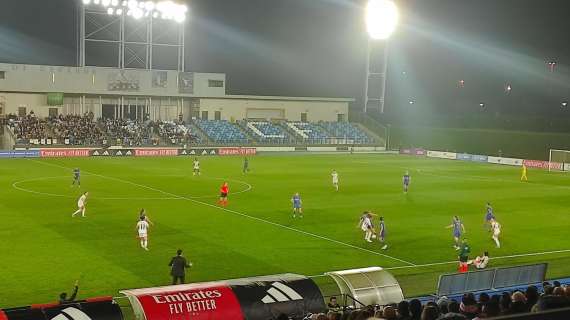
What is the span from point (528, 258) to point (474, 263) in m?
3.80

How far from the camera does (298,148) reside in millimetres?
89375

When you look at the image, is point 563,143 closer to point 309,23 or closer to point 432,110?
point 432,110

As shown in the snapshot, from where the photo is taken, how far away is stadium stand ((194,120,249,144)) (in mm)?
88125

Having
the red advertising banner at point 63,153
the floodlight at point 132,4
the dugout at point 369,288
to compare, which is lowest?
the red advertising banner at point 63,153

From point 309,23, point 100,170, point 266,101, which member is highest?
point 309,23

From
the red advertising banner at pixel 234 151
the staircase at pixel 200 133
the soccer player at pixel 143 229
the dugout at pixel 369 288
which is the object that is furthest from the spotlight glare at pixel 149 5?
the dugout at pixel 369 288

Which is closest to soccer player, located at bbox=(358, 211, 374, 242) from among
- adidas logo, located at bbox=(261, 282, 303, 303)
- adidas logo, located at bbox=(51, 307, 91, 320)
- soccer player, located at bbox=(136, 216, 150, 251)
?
soccer player, located at bbox=(136, 216, 150, 251)

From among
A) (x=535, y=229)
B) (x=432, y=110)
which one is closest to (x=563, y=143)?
(x=432, y=110)

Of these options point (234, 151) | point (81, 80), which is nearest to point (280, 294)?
point (234, 151)

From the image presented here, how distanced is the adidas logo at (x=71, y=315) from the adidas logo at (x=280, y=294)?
149 inches

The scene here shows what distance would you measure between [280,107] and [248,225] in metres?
65.5

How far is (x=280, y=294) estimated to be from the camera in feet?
49.0

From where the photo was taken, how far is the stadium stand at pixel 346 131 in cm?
9769

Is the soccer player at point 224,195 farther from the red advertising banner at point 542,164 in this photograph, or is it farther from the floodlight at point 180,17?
the floodlight at point 180,17
